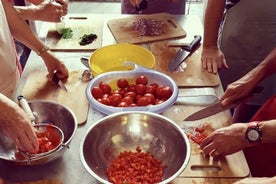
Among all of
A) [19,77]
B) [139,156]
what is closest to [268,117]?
[139,156]

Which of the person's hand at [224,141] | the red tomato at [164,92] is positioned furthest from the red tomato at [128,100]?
the person's hand at [224,141]

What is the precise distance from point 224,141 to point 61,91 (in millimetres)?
678

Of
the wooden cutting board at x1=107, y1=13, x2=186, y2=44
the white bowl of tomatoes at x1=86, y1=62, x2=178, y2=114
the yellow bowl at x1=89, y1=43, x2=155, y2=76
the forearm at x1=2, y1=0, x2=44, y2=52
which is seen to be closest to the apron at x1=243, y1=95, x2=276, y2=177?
the white bowl of tomatoes at x1=86, y1=62, x2=178, y2=114

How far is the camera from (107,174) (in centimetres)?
116

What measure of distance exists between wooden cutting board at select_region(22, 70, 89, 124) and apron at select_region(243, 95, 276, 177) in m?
0.67

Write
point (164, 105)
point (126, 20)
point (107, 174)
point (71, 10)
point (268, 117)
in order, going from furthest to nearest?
point (71, 10)
point (126, 20)
point (268, 117)
point (164, 105)
point (107, 174)

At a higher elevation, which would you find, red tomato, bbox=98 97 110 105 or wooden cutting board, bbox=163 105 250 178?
red tomato, bbox=98 97 110 105

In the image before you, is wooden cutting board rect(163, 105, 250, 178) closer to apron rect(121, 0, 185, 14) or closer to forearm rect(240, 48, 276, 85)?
forearm rect(240, 48, 276, 85)

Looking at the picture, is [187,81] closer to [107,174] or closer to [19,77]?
[107,174]

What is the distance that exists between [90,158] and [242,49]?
1.20m

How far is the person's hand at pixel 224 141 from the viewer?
3.91 ft

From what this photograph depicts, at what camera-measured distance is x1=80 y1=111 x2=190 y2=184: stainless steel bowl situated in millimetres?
1170

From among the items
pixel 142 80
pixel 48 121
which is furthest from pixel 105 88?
pixel 48 121

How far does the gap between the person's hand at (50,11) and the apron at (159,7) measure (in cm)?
58
